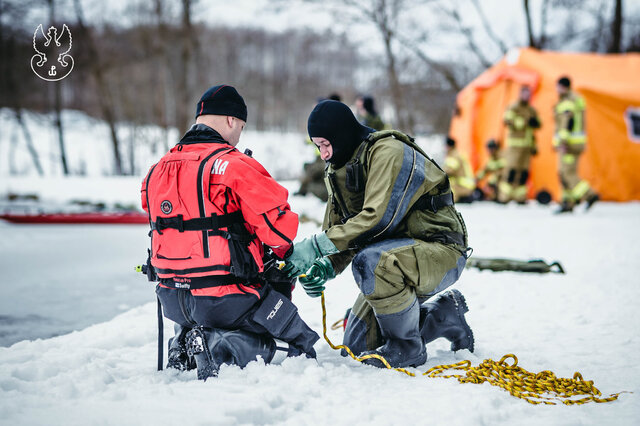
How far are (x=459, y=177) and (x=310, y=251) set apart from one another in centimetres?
800

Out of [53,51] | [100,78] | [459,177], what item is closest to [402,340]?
[459,177]

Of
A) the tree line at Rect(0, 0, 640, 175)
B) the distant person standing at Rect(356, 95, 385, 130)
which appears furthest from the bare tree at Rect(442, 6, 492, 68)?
the distant person standing at Rect(356, 95, 385, 130)

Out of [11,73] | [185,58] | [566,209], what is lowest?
[566,209]

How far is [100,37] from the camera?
671 inches

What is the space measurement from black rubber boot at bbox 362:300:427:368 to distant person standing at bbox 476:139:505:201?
27.2 ft

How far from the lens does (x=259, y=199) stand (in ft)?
7.25

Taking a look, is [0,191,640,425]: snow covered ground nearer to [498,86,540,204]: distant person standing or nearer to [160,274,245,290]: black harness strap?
[160,274,245,290]: black harness strap

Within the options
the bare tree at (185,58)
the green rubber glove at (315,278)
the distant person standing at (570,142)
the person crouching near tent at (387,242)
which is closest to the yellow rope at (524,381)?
the person crouching near tent at (387,242)

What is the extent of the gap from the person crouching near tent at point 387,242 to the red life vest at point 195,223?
0.32m

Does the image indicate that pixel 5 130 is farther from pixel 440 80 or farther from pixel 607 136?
pixel 607 136

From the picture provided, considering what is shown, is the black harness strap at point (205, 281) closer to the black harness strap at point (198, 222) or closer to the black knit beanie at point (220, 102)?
the black harness strap at point (198, 222)

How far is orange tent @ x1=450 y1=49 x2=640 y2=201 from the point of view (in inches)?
381

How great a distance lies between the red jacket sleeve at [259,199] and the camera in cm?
219

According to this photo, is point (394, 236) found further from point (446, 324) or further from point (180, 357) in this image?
point (180, 357)
